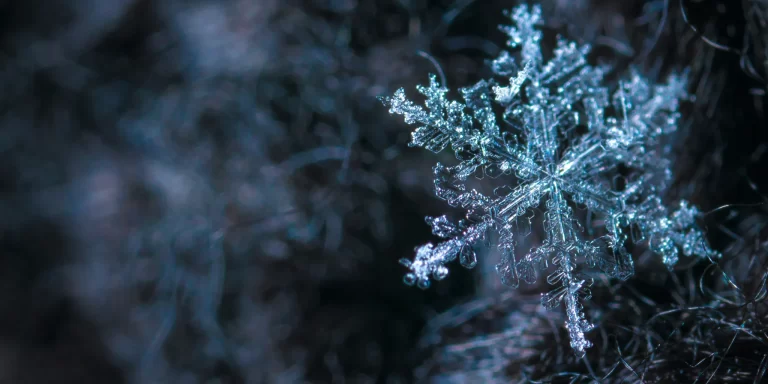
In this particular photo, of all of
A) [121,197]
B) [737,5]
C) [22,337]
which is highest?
[737,5]

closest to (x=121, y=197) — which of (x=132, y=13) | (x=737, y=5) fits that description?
(x=132, y=13)

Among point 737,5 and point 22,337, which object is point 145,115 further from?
point 737,5

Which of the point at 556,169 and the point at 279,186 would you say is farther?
the point at 279,186
